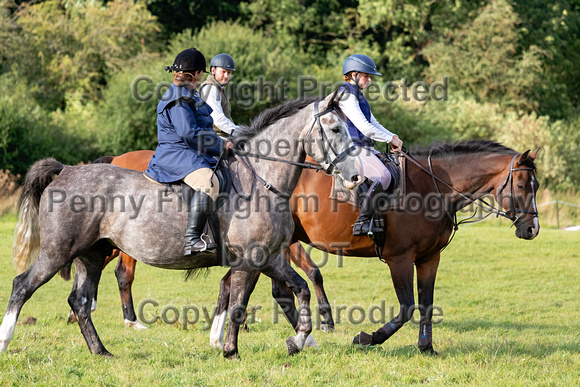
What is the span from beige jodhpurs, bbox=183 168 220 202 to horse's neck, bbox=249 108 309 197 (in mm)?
448

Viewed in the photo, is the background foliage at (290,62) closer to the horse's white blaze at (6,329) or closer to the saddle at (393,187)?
the saddle at (393,187)

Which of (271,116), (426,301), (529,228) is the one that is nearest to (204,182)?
(271,116)

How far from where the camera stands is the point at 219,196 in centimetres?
623

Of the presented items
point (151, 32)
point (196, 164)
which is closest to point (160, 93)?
point (151, 32)

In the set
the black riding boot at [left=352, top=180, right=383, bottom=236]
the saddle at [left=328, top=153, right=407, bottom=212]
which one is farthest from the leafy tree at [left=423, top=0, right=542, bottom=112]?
the black riding boot at [left=352, top=180, right=383, bottom=236]

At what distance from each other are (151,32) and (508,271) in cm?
2335

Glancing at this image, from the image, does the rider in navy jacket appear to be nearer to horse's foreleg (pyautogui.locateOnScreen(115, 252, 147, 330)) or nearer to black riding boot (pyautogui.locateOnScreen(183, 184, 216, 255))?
black riding boot (pyautogui.locateOnScreen(183, 184, 216, 255))

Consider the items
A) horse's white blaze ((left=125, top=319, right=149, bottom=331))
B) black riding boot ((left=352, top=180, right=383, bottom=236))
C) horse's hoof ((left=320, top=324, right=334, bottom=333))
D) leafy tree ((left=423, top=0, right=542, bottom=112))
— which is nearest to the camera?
black riding boot ((left=352, top=180, right=383, bottom=236))

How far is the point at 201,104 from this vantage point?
6.39 m

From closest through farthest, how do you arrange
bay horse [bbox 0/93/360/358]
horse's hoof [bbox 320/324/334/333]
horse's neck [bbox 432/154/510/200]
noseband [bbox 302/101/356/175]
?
noseband [bbox 302/101/356/175], bay horse [bbox 0/93/360/358], horse's neck [bbox 432/154/510/200], horse's hoof [bbox 320/324/334/333]

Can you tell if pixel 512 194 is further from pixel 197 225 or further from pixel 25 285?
pixel 25 285

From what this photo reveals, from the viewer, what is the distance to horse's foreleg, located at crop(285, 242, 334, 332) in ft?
28.7

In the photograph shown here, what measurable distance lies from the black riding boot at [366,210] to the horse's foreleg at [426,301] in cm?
79

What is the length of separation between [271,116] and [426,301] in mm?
2653
